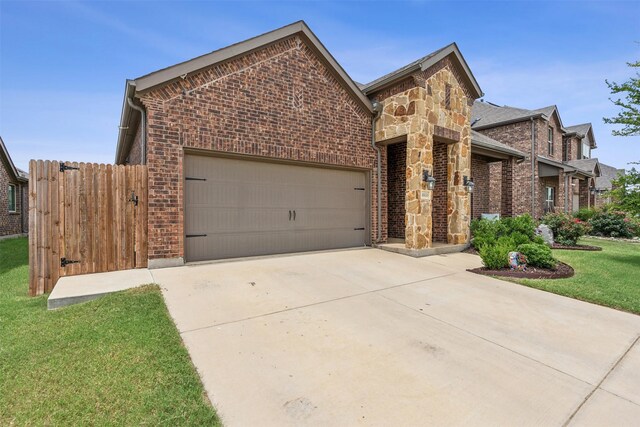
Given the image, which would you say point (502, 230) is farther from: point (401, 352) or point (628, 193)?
point (401, 352)

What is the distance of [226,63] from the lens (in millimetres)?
6672

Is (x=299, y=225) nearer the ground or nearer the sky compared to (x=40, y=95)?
nearer the ground

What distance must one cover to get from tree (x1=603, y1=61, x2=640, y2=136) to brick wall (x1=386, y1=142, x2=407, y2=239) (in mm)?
5599

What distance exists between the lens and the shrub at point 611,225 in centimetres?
1413

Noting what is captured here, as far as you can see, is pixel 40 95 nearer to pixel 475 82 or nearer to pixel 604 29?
pixel 475 82

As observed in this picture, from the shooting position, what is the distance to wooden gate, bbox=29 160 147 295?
5.09 metres

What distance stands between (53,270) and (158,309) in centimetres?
300

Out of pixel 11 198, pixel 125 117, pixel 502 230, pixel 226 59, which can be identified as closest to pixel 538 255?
pixel 502 230

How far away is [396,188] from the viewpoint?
1075 cm

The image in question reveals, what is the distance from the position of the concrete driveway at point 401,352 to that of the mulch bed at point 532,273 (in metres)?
0.91

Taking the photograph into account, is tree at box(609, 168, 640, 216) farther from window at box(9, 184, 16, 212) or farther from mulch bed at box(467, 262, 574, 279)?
window at box(9, 184, 16, 212)

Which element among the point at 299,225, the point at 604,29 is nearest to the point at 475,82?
the point at 604,29

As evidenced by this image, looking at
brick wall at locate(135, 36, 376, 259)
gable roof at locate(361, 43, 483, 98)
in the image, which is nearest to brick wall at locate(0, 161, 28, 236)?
brick wall at locate(135, 36, 376, 259)

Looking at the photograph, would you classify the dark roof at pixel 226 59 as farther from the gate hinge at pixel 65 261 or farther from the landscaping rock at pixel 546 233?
the landscaping rock at pixel 546 233
